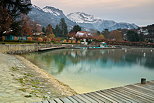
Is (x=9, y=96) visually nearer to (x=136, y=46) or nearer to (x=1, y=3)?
(x=1, y=3)

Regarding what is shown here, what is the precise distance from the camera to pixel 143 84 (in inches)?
252

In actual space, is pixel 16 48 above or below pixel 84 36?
below

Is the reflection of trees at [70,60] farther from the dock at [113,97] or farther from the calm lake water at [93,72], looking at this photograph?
the dock at [113,97]

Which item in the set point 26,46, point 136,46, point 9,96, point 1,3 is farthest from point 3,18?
point 136,46

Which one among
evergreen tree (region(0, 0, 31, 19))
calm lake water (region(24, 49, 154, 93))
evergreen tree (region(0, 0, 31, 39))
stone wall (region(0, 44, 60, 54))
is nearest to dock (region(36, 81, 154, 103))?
calm lake water (region(24, 49, 154, 93))

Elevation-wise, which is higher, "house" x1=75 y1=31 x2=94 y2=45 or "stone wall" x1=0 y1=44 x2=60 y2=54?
"house" x1=75 y1=31 x2=94 y2=45

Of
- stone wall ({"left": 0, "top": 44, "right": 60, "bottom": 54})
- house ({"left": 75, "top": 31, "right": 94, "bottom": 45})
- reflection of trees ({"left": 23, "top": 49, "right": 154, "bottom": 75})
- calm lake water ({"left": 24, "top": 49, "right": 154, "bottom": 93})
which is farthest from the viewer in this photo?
house ({"left": 75, "top": 31, "right": 94, "bottom": 45})

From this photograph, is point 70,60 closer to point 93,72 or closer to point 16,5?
point 93,72

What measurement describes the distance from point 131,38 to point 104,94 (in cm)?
8633

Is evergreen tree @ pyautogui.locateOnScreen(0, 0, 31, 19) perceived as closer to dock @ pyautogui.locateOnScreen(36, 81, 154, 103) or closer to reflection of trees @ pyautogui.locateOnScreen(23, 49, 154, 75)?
reflection of trees @ pyautogui.locateOnScreen(23, 49, 154, 75)

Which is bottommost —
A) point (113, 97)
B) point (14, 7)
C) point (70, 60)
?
point (70, 60)

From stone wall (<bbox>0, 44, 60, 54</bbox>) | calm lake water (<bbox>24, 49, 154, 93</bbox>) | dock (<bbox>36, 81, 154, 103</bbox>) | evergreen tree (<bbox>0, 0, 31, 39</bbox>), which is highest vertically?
Result: evergreen tree (<bbox>0, 0, 31, 39</bbox>)

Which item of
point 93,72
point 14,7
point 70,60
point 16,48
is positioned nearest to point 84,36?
point 14,7

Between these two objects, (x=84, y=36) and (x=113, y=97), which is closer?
(x=113, y=97)
